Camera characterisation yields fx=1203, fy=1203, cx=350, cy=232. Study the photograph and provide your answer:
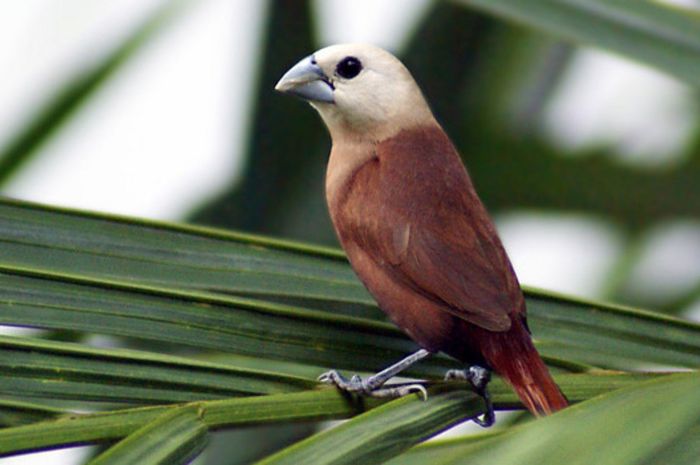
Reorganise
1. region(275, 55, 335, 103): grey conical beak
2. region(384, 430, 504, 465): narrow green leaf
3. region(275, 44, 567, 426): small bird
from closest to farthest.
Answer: region(384, 430, 504, 465): narrow green leaf
region(275, 44, 567, 426): small bird
region(275, 55, 335, 103): grey conical beak

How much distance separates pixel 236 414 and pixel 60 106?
1284mm

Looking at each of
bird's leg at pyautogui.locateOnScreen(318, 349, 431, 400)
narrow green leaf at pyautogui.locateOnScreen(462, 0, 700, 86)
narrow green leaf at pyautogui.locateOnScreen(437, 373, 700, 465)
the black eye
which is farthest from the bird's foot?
the black eye

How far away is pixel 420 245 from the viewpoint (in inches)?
64.9

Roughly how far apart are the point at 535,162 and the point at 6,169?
3.25 ft

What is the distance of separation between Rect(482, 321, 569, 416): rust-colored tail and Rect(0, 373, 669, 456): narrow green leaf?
4 centimetres

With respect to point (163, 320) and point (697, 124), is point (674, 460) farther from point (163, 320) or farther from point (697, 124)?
point (697, 124)

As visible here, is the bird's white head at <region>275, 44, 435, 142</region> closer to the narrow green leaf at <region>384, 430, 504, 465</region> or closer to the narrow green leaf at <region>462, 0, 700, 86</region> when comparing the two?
the narrow green leaf at <region>462, 0, 700, 86</region>

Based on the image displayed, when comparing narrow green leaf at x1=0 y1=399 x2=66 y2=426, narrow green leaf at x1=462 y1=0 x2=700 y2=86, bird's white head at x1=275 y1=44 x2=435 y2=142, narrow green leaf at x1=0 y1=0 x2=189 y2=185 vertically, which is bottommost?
narrow green leaf at x1=0 y1=399 x2=66 y2=426

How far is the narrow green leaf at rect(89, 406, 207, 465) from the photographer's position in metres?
1.06

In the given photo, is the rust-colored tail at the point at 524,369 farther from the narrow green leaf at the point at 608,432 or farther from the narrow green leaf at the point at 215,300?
the narrow green leaf at the point at 608,432

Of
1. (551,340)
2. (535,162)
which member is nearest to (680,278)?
(535,162)

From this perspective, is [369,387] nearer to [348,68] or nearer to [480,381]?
[480,381]

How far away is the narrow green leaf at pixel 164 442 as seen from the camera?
41.6 inches

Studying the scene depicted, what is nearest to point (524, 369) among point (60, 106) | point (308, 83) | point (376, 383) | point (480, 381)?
point (480, 381)
